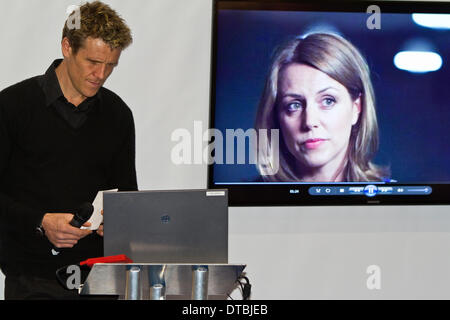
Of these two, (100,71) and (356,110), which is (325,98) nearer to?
(356,110)

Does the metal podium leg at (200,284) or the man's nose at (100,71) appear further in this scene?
the man's nose at (100,71)

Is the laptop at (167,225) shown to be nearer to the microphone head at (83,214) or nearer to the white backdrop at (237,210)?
the microphone head at (83,214)

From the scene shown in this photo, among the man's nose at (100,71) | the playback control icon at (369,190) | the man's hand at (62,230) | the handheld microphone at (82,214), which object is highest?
the man's nose at (100,71)

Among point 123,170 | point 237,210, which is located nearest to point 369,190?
point 237,210

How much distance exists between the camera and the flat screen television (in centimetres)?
352

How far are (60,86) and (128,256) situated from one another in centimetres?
101

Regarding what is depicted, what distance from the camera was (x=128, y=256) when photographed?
7.56 ft

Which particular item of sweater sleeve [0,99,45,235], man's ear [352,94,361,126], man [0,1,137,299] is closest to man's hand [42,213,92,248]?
sweater sleeve [0,99,45,235]

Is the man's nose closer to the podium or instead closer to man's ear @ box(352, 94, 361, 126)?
the podium

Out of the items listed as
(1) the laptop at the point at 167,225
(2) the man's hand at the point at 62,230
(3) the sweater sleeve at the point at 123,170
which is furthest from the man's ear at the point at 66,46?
(1) the laptop at the point at 167,225

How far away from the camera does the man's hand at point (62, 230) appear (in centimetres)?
248

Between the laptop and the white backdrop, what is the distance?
142 cm

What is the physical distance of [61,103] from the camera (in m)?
2.87
